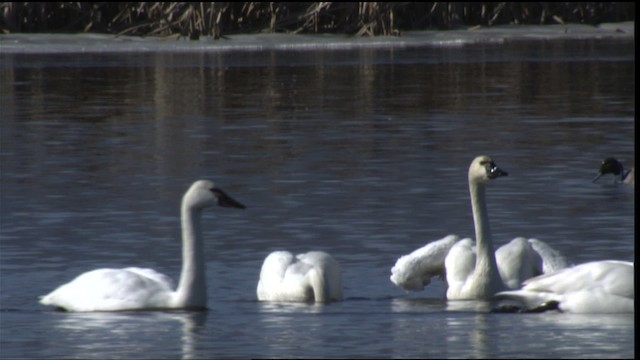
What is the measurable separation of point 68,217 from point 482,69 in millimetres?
15006

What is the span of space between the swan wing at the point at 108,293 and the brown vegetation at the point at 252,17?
20567 millimetres

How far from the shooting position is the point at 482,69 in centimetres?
2523

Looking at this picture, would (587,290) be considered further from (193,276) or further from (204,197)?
(204,197)

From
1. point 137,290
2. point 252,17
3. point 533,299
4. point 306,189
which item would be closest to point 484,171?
point 533,299

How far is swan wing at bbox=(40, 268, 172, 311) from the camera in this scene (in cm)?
800

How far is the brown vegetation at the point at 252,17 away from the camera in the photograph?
29.4m

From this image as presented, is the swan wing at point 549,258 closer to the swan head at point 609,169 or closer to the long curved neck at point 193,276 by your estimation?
the long curved neck at point 193,276

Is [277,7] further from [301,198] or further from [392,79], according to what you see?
[301,198]

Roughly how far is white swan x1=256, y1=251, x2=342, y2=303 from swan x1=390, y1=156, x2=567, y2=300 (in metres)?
0.37

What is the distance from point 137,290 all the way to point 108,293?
0.12 meters

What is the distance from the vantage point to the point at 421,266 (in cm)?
841

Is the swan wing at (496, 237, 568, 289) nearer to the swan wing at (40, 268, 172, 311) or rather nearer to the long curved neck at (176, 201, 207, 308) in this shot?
the long curved neck at (176, 201, 207, 308)

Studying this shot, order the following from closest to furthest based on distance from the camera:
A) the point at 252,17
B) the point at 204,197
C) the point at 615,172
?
the point at 204,197, the point at 615,172, the point at 252,17

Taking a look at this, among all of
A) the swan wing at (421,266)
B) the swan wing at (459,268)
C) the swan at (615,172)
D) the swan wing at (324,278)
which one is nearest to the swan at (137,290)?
the swan wing at (324,278)
